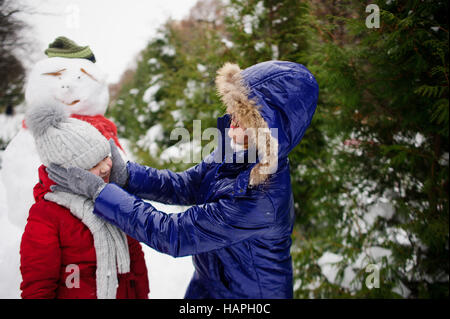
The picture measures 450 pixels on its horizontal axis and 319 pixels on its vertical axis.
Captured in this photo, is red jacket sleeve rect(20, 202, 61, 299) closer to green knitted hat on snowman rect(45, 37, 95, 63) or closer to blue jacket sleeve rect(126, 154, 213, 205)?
blue jacket sleeve rect(126, 154, 213, 205)

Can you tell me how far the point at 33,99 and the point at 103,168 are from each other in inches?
34.0

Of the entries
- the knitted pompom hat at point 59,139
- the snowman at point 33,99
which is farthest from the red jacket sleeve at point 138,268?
the snowman at point 33,99

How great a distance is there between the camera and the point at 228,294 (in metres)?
1.57

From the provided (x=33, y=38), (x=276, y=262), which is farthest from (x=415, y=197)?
(x=33, y=38)

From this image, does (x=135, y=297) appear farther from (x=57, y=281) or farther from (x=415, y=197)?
(x=415, y=197)

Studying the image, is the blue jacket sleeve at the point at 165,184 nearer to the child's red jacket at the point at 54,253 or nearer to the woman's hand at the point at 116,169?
the woman's hand at the point at 116,169

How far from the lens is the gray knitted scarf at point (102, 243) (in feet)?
4.55

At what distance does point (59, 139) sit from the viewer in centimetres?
133

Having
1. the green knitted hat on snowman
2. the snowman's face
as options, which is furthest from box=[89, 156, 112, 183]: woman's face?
the green knitted hat on snowman

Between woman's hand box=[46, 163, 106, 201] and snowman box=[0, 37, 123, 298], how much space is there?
785 mm

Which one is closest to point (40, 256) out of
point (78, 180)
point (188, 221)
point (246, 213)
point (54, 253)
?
point (54, 253)

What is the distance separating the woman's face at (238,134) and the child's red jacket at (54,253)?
95 centimetres

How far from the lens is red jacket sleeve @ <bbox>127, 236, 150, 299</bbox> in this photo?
5.53 feet
